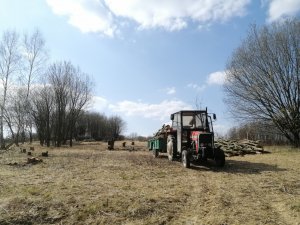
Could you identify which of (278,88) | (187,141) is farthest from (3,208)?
(278,88)

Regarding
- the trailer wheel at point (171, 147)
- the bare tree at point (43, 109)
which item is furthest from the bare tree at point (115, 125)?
the trailer wheel at point (171, 147)

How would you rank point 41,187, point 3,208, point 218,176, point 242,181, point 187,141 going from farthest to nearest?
point 187,141 < point 218,176 < point 242,181 < point 41,187 < point 3,208

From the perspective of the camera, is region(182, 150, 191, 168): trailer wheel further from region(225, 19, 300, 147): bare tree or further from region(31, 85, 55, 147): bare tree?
region(31, 85, 55, 147): bare tree

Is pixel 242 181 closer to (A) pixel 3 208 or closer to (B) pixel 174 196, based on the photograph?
(B) pixel 174 196

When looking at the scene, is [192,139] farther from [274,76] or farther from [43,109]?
[43,109]

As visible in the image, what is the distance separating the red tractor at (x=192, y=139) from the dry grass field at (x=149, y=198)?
6.96ft

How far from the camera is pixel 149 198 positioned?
8852mm

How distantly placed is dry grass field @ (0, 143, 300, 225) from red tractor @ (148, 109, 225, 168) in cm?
212

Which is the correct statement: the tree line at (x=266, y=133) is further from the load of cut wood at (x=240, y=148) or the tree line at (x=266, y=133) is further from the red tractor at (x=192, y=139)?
the red tractor at (x=192, y=139)

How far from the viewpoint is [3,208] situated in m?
7.94

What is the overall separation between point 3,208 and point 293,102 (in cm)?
2509

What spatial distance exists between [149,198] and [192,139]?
317 inches

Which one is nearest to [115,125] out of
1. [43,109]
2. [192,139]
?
[43,109]

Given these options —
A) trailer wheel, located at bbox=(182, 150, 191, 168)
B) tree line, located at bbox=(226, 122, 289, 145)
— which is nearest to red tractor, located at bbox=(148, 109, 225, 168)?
trailer wheel, located at bbox=(182, 150, 191, 168)
